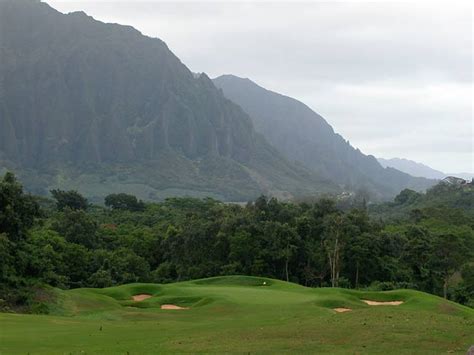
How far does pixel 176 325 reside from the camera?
930 inches

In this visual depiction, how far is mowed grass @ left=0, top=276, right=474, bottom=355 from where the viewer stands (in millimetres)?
17547

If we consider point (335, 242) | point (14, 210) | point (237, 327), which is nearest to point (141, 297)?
point (14, 210)

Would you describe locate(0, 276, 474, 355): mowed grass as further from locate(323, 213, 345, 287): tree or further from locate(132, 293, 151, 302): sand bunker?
locate(323, 213, 345, 287): tree

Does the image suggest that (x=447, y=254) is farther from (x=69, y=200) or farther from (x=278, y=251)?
(x=69, y=200)

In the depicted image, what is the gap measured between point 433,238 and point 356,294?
88.1ft

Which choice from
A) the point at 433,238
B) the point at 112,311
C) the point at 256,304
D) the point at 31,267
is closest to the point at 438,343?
the point at 256,304

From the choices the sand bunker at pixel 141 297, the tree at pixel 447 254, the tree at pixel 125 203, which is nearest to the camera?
the sand bunker at pixel 141 297

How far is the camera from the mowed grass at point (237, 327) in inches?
691

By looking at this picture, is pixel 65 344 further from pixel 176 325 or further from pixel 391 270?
pixel 391 270

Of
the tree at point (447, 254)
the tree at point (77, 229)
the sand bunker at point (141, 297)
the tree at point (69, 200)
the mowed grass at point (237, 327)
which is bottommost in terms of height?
the sand bunker at point (141, 297)

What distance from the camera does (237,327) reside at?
2208cm

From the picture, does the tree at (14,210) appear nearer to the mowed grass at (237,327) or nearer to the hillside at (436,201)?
the mowed grass at (237,327)

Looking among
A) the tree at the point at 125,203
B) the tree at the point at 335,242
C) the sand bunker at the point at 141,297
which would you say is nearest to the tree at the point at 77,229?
the tree at the point at 335,242

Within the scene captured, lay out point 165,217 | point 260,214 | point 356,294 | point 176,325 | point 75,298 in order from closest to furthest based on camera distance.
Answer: point 176,325 < point 75,298 < point 356,294 < point 260,214 < point 165,217
